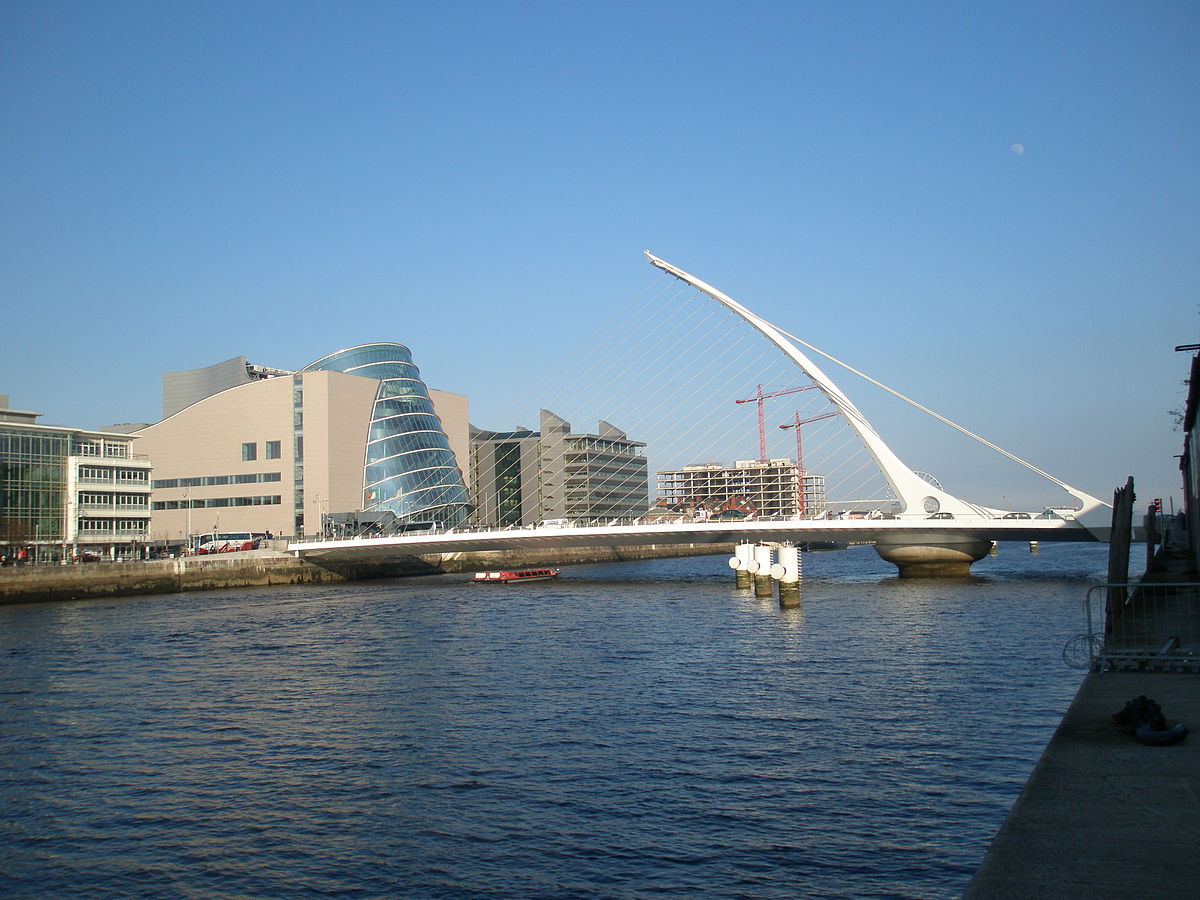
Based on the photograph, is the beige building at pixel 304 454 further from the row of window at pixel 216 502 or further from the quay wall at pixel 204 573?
the quay wall at pixel 204 573

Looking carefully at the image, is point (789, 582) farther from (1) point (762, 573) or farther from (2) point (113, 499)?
(2) point (113, 499)

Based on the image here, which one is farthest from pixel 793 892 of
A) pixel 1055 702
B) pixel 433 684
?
pixel 433 684

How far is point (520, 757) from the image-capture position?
16.4 m

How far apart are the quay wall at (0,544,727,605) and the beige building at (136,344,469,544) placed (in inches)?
307

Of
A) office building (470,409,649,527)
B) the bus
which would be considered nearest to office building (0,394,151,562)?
the bus

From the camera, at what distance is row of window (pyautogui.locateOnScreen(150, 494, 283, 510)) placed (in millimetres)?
89562

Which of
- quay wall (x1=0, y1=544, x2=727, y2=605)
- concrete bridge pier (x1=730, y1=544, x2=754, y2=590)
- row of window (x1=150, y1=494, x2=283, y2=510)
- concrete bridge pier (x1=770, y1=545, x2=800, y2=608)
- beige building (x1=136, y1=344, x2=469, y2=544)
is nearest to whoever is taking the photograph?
concrete bridge pier (x1=770, y1=545, x2=800, y2=608)

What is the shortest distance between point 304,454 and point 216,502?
10608mm

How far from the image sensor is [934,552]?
59.2 metres

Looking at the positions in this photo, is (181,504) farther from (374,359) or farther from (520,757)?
(520,757)

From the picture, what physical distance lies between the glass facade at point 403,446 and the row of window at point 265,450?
311 inches

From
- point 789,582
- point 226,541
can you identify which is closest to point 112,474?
point 226,541

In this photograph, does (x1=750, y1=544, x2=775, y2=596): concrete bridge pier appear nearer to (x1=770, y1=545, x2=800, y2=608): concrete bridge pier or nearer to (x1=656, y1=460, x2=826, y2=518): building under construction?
(x1=770, y1=545, x2=800, y2=608): concrete bridge pier

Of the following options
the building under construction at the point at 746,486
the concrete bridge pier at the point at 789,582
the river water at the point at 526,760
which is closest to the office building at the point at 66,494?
the river water at the point at 526,760
